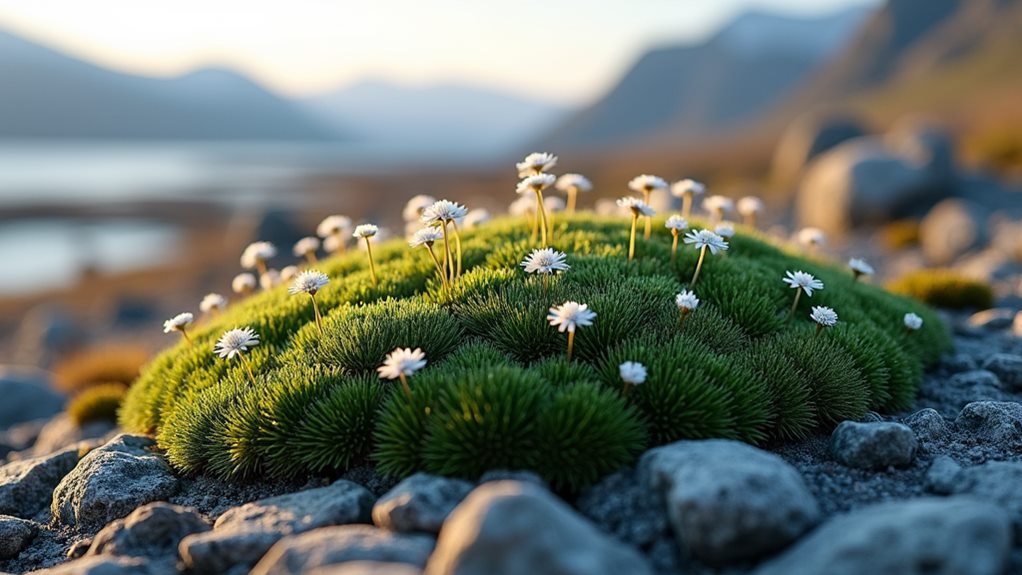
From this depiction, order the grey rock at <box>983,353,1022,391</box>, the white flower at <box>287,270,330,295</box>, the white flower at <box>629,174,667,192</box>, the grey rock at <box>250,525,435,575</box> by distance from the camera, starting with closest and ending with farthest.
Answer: the grey rock at <box>250,525,435,575</box> → the white flower at <box>287,270,330,295</box> → the white flower at <box>629,174,667,192</box> → the grey rock at <box>983,353,1022,391</box>

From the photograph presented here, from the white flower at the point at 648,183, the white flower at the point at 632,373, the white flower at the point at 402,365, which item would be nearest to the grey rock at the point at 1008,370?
the white flower at the point at 648,183

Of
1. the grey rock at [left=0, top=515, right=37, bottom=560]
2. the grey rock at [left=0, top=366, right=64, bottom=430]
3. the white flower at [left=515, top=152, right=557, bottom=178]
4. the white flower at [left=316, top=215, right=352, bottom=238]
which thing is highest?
the white flower at [left=515, top=152, right=557, bottom=178]

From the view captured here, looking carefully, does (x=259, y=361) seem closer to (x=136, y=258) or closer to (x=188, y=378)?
(x=188, y=378)

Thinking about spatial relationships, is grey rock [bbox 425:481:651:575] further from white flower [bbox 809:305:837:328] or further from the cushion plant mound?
white flower [bbox 809:305:837:328]

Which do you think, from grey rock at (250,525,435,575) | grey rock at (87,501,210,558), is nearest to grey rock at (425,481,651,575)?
grey rock at (250,525,435,575)

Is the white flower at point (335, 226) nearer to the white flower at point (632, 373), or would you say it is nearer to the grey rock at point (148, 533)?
the grey rock at point (148, 533)

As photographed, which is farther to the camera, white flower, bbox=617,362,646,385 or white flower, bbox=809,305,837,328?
white flower, bbox=809,305,837,328

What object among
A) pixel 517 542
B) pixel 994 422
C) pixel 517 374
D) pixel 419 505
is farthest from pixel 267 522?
pixel 994 422
